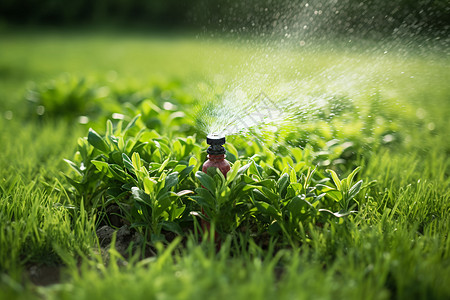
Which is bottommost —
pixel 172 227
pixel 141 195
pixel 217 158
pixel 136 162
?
pixel 172 227

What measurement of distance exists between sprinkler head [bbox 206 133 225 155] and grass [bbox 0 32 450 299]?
40 cm

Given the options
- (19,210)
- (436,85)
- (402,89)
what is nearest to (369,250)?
(19,210)

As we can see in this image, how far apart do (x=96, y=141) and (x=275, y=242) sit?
3.42 feet

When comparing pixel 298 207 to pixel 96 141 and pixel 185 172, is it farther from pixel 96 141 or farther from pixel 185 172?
pixel 96 141

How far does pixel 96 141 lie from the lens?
7.06 feet

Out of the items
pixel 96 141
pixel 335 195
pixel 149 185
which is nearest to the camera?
pixel 149 185

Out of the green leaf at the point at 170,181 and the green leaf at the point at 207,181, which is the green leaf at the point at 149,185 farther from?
the green leaf at the point at 207,181

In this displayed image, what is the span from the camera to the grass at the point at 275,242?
1.39 m

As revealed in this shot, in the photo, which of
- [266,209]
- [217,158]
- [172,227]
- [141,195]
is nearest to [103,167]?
[141,195]

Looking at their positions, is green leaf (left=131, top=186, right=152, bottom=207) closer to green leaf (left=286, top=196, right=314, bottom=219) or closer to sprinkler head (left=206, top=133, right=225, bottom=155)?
sprinkler head (left=206, top=133, right=225, bottom=155)

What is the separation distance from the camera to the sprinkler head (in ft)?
5.96

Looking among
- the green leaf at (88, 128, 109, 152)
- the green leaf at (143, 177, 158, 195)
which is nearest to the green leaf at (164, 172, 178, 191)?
the green leaf at (143, 177, 158, 195)

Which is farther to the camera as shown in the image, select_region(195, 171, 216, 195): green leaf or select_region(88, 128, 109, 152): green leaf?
select_region(88, 128, 109, 152): green leaf

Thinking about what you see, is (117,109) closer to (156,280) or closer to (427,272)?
(156,280)
